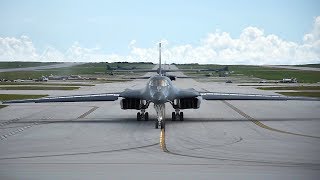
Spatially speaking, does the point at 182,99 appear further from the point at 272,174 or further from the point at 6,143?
the point at 272,174

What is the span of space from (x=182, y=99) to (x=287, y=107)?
51.6 feet

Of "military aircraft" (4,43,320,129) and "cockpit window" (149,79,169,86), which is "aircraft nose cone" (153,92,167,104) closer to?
"military aircraft" (4,43,320,129)

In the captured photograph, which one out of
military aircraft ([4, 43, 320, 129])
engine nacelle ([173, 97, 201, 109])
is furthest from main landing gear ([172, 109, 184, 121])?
engine nacelle ([173, 97, 201, 109])

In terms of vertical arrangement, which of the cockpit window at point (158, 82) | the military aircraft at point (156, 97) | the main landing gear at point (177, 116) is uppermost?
the cockpit window at point (158, 82)

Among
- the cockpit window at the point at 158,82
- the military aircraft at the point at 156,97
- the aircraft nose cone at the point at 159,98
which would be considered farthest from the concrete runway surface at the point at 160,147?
the cockpit window at the point at 158,82

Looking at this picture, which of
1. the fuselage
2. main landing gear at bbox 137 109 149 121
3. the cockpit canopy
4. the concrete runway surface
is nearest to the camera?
the concrete runway surface

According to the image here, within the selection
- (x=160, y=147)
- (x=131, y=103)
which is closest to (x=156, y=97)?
(x=131, y=103)

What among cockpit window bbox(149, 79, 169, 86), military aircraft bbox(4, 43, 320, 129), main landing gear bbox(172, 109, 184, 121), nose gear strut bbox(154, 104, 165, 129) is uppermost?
cockpit window bbox(149, 79, 169, 86)

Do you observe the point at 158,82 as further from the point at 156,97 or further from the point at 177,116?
the point at 177,116

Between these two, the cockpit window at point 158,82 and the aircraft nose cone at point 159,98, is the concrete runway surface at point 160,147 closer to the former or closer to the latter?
the aircraft nose cone at point 159,98

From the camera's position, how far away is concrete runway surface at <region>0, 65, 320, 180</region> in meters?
16.6

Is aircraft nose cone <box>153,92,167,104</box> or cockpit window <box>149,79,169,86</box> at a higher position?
cockpit window <box>149,79,169,86</box>

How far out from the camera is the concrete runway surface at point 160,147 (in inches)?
655

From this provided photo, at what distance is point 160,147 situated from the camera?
72.2ft
